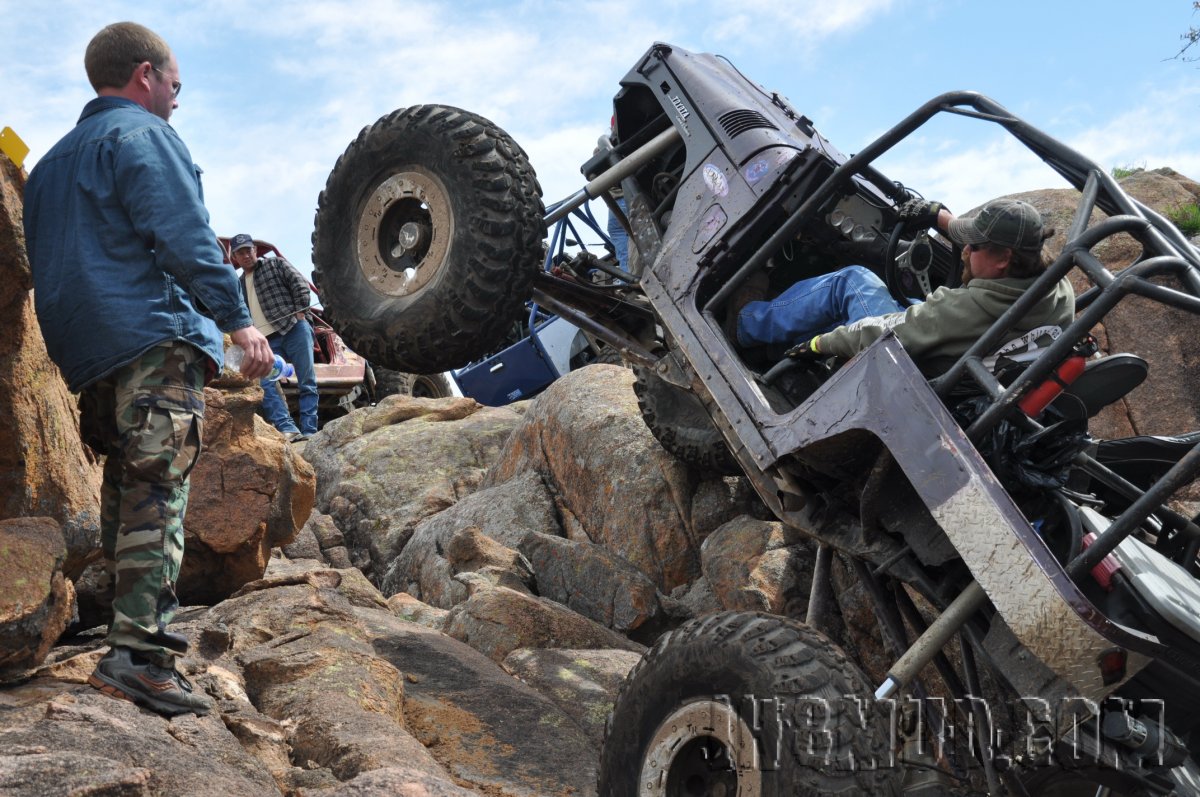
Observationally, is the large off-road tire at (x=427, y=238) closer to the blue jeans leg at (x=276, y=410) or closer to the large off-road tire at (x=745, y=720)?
the large off-road tire at (x=745, y=720)

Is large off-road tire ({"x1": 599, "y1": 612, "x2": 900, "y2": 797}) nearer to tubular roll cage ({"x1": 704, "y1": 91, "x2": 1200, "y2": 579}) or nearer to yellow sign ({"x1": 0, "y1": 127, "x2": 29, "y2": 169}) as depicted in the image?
tubular roll cage ({"x1": 704, "y1": 91, "x2": 1200, "y2": 579})

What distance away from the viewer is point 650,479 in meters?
6.95

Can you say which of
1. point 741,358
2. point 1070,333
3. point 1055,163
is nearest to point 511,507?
point 741,358

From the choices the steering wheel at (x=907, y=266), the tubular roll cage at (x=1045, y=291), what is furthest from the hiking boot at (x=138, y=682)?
the steering wheel at (x=907, y=266)

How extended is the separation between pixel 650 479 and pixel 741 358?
2.29 metres

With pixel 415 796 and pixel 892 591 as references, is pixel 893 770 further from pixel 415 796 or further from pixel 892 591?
pixel 415 796

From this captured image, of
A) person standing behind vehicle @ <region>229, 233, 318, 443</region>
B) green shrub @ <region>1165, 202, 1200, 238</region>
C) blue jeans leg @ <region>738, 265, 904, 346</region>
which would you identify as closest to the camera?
blue jeans leg @ <region>738, 265, 904, 346</region>

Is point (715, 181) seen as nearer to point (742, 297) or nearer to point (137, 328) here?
point (742, 297)

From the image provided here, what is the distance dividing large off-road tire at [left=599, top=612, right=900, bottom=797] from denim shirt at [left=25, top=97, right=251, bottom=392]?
4.94ft

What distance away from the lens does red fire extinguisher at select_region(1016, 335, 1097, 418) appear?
3.20 m

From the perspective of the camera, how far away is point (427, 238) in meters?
5.27

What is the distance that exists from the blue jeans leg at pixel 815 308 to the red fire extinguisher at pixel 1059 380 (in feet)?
3.25

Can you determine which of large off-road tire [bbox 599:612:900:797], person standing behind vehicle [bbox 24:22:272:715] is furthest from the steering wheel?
person standing behind vehicle [bbox 24:22:272:715]

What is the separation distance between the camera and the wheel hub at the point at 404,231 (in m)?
5.12
